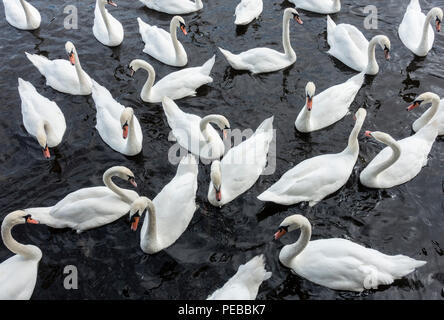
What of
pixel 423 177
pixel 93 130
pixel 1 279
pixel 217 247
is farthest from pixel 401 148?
pixel 1 279

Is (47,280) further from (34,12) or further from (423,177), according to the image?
(34,12)

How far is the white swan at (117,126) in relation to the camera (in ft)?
32.3

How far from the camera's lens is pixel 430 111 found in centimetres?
1055

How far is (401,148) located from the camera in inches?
378

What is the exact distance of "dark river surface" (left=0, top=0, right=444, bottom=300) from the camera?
26.9 feet

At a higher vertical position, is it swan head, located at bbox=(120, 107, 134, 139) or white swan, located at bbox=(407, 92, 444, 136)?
white swan, located at bbox=(407, 92, 444, 136)

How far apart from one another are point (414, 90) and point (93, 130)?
29.1 feet

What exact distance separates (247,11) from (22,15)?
7558 mm

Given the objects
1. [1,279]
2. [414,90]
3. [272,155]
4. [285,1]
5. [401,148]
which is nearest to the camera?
[1,279]

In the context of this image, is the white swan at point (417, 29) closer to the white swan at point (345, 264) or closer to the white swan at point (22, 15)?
the white swan at point (345, 264)

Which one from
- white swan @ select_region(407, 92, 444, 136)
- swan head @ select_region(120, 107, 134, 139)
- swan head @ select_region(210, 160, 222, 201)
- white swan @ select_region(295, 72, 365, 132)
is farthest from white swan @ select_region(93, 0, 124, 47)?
white swan @ select_region(407, 92, 444, 136)

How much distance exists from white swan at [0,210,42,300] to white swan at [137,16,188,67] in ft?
21.8

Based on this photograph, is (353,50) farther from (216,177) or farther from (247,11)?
(216,177)

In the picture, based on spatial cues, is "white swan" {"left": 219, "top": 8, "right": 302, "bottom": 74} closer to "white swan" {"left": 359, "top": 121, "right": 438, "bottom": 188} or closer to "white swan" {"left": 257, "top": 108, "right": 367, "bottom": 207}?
"white swan" {"left": 257, "top": 108, "right": 367, "bottom": 207}
